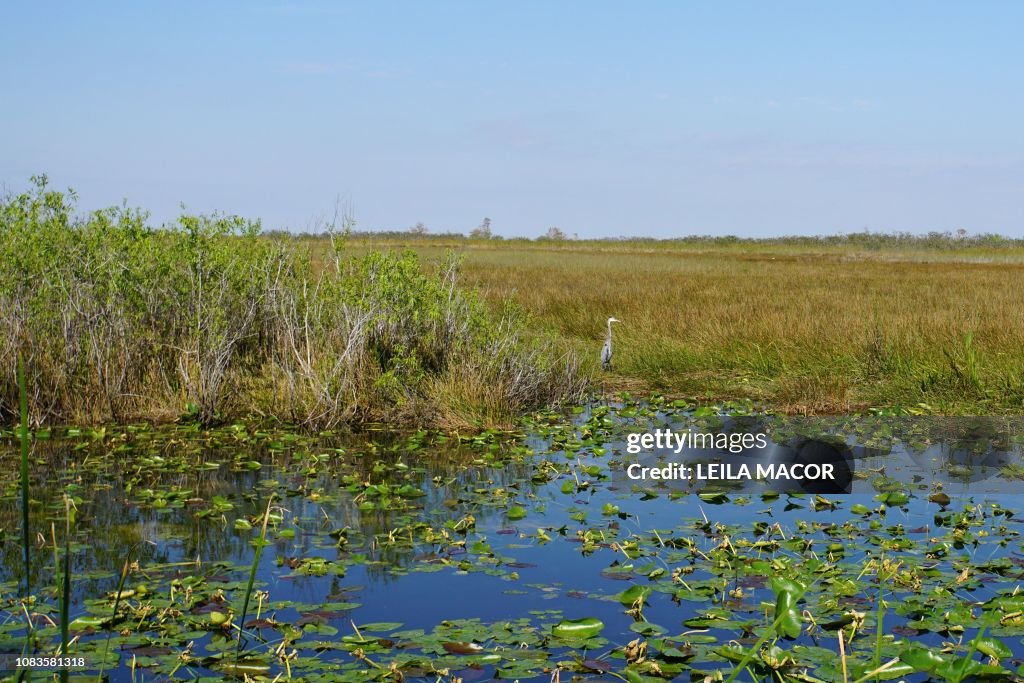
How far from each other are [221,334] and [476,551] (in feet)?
18.2

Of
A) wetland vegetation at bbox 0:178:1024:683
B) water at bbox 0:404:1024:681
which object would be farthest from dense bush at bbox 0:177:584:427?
water at bbox 0:404:1024:681

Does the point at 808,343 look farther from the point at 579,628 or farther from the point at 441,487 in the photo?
the point at 579,628

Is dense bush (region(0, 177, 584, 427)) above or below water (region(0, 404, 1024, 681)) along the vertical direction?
above

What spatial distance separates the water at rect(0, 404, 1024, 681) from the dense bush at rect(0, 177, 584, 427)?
68 centimetres

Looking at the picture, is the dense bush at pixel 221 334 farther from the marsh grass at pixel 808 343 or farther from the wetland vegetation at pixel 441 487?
the marsh grass at pixel 808 343

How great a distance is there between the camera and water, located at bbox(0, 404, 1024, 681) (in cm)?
448

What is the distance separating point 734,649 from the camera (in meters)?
4.29

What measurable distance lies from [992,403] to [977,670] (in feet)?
23.8

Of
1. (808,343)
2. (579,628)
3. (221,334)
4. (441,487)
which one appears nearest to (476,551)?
(579,628)

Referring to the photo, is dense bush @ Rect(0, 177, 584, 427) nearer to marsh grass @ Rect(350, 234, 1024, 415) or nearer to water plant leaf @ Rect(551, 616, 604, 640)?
marsh grass @ Rect(350, 234, 1024, 415)

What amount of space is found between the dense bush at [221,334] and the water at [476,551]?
0.68m

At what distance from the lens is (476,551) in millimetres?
5918

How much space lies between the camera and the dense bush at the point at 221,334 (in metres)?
9.77

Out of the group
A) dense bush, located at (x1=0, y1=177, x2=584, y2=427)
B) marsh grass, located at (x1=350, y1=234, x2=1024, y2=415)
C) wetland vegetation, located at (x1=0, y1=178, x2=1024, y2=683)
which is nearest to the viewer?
wetland vegetation, located at (x1=0, y1=178, x2=1024, y2=683)
